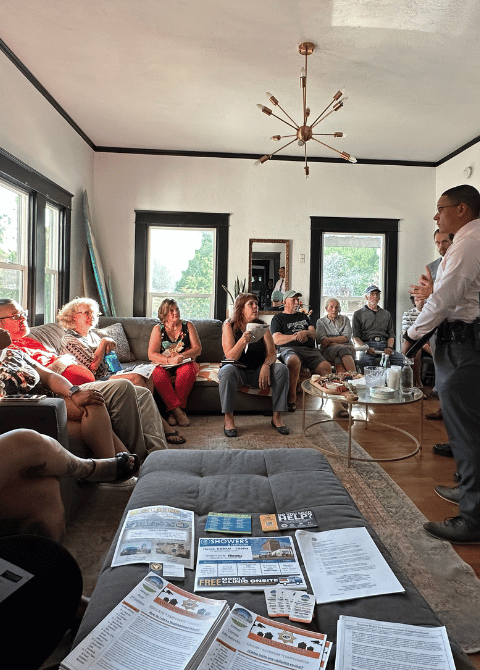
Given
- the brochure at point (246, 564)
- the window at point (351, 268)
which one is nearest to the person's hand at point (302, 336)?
the window at point (351, 268)

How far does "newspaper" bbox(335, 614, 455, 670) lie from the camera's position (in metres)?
0.92

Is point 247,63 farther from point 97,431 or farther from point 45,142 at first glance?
point 97,431

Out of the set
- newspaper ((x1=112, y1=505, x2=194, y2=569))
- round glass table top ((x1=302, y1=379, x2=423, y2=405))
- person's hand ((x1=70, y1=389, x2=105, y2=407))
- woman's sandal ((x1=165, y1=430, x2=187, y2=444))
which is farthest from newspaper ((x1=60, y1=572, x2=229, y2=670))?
woman's sandal ((x1=165, y1=430, x2=187, y2=444))

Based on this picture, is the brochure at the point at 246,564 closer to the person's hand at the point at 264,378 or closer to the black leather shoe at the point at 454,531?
the black leather shoe at the point at 454,531

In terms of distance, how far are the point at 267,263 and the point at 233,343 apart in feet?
8.11

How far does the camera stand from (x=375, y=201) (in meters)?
6.23

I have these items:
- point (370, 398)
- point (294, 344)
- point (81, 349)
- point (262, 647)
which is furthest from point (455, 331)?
point (294, 344)

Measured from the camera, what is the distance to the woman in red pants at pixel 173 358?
393 cm

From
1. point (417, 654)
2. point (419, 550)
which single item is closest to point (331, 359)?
point (419, 550)

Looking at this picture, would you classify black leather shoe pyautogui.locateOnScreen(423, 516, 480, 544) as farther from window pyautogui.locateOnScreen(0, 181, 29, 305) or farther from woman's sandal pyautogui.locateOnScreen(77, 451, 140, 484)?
window pyautogui.locateOnScreen(0, 181, 29, 305)

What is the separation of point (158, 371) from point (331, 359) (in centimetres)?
211

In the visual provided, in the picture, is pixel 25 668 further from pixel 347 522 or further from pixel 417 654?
pixel 347 522

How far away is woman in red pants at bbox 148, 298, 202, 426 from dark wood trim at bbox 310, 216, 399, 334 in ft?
8.23

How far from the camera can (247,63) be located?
3.75 m
